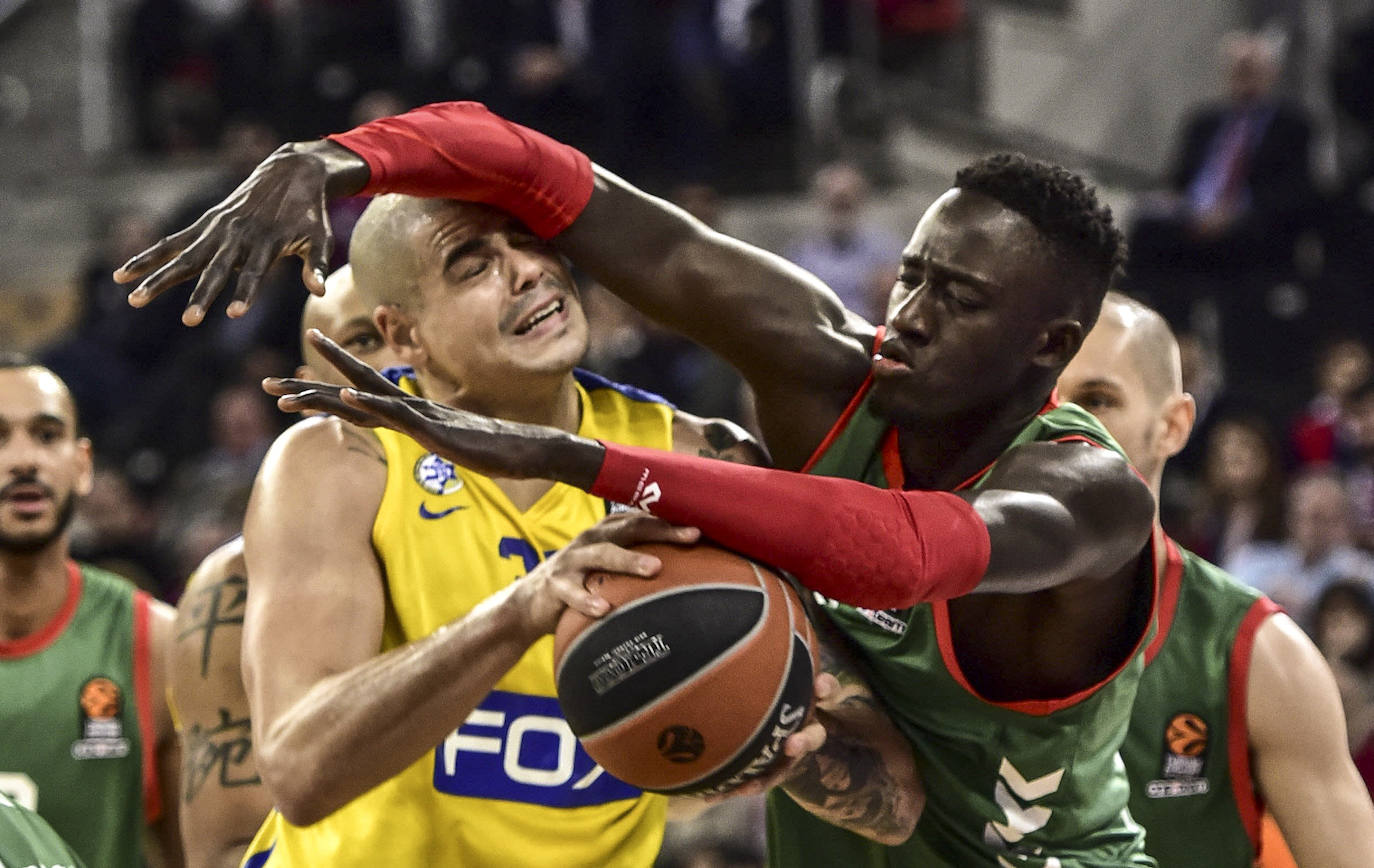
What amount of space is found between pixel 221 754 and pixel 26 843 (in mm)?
1166

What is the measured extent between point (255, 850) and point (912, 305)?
161 centimetres

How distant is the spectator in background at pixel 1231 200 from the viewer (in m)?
8.41

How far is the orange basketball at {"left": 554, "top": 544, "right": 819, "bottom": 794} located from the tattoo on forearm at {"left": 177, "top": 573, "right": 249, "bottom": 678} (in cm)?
174

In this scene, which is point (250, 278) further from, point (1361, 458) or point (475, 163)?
point (1361, 458)

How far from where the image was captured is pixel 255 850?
3.43 meters

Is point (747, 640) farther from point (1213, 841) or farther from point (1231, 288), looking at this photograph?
point (1231, 288)

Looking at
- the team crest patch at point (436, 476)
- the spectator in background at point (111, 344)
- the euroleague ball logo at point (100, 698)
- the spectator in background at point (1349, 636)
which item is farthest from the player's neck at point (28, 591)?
the spectator in background at point (111, 344)

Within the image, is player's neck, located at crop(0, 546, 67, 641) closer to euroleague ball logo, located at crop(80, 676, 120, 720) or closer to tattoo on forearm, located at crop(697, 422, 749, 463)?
euroleague ball logo, located at crop(80, 676, 120, 720)

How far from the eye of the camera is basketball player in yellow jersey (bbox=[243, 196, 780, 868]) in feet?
9.27

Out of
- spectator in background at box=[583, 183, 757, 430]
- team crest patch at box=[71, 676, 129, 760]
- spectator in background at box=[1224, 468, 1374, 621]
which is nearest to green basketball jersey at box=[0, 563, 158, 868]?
team crest patch at box=[71, 676, 129, 760]

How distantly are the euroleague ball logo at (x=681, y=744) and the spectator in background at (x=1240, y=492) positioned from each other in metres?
4.60

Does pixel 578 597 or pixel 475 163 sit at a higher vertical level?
pixel 475 163

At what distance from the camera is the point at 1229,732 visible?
12.9 feet

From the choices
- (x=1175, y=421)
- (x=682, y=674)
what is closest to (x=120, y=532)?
(x=1175, y=421)
